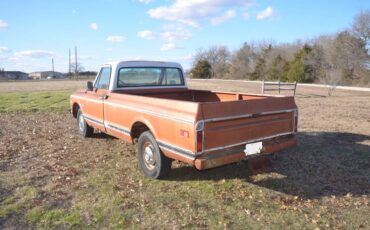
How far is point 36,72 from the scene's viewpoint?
422 feet

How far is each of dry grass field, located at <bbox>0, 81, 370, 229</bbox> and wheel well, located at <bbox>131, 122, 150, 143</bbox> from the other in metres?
0.58

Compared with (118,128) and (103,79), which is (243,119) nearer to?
(118,128)

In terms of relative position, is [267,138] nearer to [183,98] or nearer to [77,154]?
[183,98]

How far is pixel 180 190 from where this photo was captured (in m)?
4.93

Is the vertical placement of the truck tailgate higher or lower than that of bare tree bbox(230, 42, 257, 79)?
lower

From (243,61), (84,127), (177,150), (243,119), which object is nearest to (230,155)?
(243,119)

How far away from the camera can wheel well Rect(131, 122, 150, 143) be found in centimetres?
568

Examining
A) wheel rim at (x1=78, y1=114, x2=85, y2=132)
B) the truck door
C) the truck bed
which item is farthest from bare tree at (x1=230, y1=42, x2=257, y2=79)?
the truck bed

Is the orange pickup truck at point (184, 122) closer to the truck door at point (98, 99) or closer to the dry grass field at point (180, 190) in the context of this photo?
the truck door at point (98, 99)

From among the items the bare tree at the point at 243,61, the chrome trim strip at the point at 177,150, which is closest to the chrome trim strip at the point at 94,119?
the chrome trim strip at the point at 177,150

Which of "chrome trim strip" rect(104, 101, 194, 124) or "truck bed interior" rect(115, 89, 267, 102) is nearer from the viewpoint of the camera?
"chrome trim strip" rect(104, 101, 194, 124)

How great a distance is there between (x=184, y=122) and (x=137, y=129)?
5.45 ft

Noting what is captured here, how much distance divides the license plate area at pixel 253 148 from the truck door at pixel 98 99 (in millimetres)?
3211

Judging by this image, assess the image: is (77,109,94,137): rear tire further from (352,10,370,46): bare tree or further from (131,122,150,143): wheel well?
(352,10,370,46): bare tree
